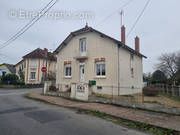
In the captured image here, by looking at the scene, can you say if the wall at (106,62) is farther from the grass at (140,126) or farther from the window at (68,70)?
the grass at (140,126)

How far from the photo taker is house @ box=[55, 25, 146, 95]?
12.9 meters

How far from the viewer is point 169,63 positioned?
1219 inches

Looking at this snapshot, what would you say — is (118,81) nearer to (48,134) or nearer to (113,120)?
(113,120)

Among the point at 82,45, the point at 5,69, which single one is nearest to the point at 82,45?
the point at 82,45

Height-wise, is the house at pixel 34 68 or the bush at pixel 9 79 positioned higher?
the house at pixel 34 68

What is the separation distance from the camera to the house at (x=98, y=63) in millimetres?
12891

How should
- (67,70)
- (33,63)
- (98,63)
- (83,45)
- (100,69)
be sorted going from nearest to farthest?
(100,69) → (98,63) → (83,45) → (67,70) → (33,63)

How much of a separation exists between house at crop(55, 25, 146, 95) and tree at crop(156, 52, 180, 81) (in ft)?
56.4

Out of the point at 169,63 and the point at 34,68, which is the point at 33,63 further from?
the point at 169,63

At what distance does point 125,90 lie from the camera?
1385cm

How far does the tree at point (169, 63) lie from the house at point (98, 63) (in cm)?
1719

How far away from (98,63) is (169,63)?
2545 cm

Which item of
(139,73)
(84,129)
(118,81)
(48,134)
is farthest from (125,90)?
(48,134)

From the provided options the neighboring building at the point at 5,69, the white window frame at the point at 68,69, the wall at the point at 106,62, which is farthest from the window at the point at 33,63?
the white window frame at the point at 68,69
